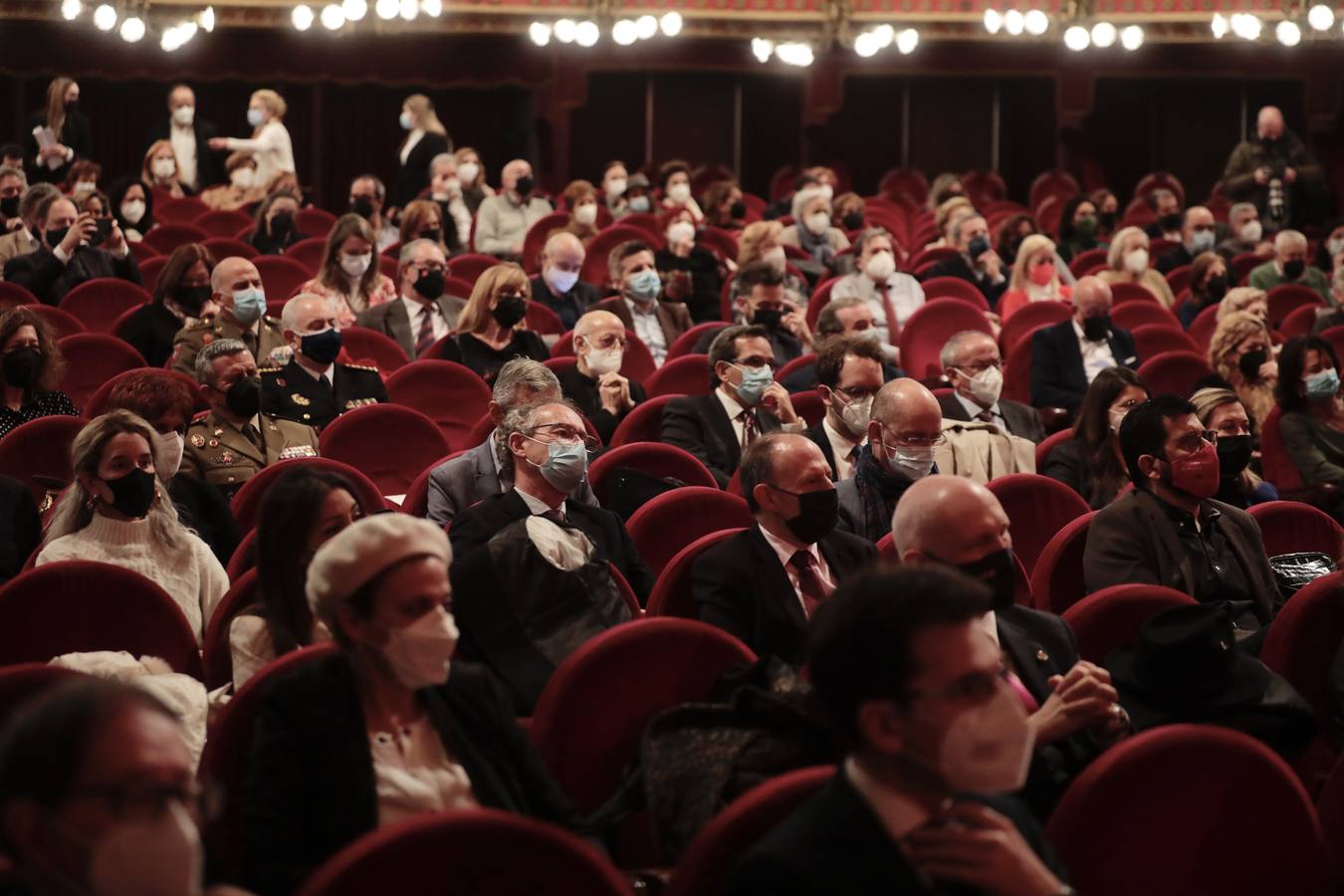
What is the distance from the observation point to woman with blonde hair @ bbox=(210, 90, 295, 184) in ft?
34.5

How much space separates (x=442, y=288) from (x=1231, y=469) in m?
3.61

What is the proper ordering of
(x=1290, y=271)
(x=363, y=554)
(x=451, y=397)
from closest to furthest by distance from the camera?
(x=363, y=554) → (x=451, y=397) → (x=1290, y=271)

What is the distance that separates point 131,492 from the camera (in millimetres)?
3414

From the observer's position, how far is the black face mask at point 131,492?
3.41 meters

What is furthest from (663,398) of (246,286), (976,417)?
(246,286)

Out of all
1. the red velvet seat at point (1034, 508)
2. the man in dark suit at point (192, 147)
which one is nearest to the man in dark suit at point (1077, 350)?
the red velvet seat at point (1034, 508)

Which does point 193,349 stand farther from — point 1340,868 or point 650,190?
point 650,190

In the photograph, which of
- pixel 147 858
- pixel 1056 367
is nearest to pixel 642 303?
pixel 1056 367

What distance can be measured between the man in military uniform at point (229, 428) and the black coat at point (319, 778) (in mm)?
2375

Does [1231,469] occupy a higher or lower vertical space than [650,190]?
lower

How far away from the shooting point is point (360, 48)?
14.3 metres

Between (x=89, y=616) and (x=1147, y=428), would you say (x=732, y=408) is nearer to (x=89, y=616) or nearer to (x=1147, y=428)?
(x=1147, y=428)

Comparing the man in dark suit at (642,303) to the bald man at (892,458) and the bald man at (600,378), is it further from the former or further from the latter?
the bald man at (892,458)

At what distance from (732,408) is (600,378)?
0.54 metres
